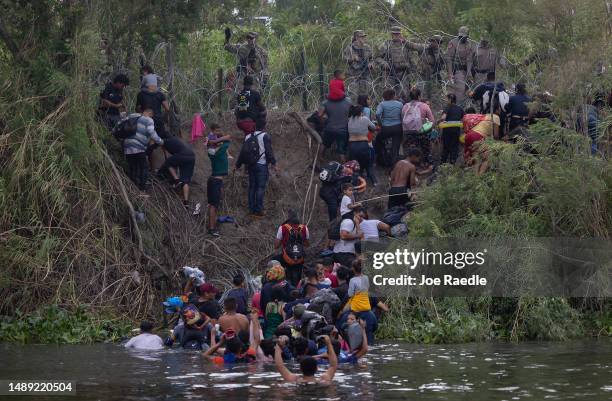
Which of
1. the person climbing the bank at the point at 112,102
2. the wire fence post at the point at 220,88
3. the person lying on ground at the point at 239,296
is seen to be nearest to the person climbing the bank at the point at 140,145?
the person climbing the bank at the point at 112,102

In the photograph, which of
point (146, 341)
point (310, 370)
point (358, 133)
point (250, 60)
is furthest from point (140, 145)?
point (310, 370)

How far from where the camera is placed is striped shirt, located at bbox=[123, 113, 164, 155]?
75.5 feet

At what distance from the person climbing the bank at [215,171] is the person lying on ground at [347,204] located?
2.72 meters

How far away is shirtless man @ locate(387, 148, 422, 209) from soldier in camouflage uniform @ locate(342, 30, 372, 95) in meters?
3.69

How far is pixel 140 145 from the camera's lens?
23156 millimetres

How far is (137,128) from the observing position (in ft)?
75.4

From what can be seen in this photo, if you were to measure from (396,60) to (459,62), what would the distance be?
132cm

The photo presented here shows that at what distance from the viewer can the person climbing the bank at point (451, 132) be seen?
962 inches

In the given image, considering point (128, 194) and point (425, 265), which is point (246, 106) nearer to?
point (128, 194)

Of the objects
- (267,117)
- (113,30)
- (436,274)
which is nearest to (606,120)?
(436,274)

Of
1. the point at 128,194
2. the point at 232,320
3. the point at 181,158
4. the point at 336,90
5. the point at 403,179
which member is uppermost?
the point at 336,90

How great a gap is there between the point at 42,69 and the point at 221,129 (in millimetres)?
4970

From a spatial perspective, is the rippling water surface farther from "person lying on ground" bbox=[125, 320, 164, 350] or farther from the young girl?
the young girl

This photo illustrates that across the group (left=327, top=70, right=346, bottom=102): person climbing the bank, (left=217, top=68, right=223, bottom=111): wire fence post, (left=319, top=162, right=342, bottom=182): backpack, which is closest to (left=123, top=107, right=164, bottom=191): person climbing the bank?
(left=319, top=162, right=342, bottom=182): backpack
